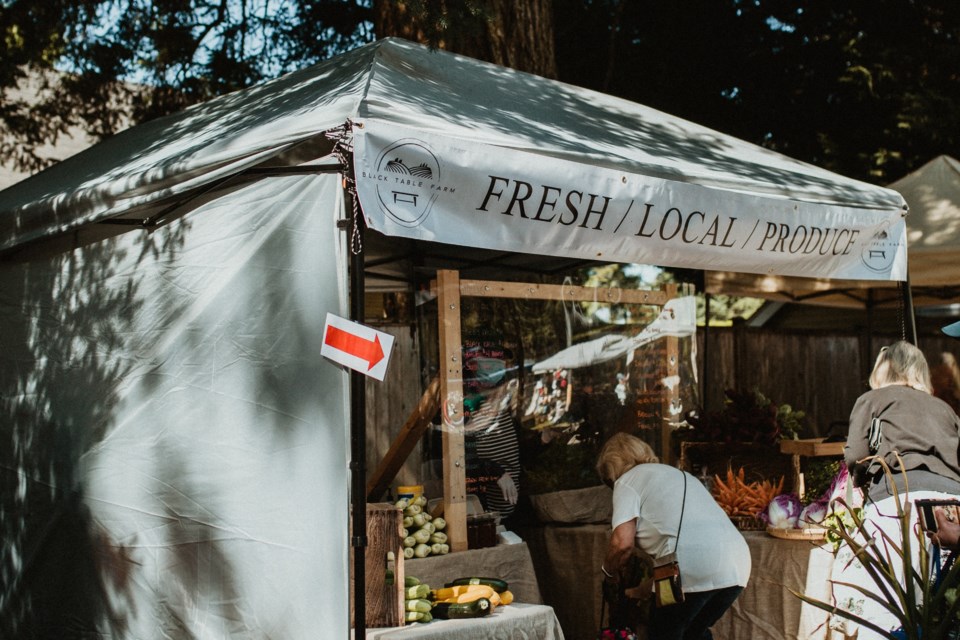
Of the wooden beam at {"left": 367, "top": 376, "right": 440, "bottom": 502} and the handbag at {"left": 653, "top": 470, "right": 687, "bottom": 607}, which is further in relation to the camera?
the wooden beam at {"left": 367, "top": 376, "right": 440, "bottom": 502}

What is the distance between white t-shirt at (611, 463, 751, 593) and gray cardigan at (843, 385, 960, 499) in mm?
687

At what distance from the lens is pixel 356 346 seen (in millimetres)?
3617

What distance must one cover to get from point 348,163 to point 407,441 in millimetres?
1927

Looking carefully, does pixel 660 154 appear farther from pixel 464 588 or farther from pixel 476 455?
pixel 464 588

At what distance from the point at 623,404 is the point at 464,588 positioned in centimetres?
217

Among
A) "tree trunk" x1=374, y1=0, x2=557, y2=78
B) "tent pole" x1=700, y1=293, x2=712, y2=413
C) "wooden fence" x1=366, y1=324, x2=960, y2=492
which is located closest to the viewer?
"tree trunk" x1=374, y1=0, x2=557, y2=78

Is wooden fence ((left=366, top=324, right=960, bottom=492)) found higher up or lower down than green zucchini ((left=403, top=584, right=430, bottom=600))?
higher up

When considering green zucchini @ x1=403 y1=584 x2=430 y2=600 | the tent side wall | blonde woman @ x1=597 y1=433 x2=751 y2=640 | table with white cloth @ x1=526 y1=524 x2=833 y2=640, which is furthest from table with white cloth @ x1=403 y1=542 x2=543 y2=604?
the tent side wall

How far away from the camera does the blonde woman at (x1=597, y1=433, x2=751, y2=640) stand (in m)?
4.57

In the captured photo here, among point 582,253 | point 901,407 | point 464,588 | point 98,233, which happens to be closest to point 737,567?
point 901,407

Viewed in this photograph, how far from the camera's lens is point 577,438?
6.05 m

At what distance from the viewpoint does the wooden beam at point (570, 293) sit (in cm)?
532

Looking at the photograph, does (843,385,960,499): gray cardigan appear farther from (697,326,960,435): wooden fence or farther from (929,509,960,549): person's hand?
(697,326,960,435): wooden fence

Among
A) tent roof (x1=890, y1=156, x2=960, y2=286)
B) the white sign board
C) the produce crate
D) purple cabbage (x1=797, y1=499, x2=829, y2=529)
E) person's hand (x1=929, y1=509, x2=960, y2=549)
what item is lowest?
the produce crate
